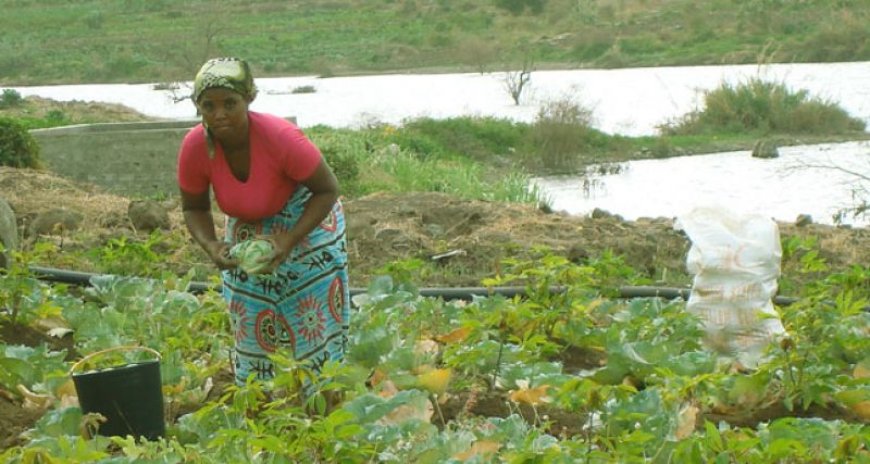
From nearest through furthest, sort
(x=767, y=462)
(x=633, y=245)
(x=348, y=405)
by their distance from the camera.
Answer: (x=767, y=462), (x=348, y=405), (x=633, y=245)

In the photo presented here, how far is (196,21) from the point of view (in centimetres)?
4759

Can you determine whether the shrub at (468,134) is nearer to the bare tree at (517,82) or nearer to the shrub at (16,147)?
the bare tree at (517,82)

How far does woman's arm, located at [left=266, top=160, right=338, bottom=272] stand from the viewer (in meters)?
4.88

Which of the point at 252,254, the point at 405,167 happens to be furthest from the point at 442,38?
the point at 252,254

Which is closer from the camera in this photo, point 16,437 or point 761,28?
point 16,437

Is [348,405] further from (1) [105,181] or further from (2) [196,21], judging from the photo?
(2) [196,21]

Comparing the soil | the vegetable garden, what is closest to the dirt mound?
the soil

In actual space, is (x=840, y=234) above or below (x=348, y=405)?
below

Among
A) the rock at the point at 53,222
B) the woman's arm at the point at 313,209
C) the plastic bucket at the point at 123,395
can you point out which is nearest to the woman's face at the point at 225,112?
the woman's arm at the point at 313,209

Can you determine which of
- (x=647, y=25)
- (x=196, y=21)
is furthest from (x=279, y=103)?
(x=647, y=25)

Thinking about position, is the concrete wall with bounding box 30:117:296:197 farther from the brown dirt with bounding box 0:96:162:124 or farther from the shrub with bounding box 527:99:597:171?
the shrub with bounding box 527:99:597:171

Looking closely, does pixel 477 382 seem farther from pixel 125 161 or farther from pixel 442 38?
pixel 442 38

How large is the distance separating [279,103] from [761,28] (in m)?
17.1

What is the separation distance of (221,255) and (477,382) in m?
1.23
